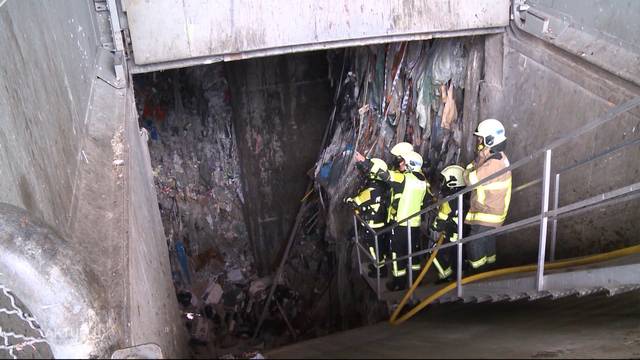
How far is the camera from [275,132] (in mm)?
7422

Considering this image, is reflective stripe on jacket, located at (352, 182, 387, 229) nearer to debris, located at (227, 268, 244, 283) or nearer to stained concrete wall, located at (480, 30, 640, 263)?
stained concrete wall, located at (480, 30, 640, 263)

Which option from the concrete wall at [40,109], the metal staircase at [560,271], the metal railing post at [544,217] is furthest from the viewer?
the metal railing post at [544,217]

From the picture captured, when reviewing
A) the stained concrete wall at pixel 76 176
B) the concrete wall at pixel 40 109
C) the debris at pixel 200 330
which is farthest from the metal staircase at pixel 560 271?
the debris at pixel 200 330

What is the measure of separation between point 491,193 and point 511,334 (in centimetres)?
137

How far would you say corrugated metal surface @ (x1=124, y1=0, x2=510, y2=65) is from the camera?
419cm

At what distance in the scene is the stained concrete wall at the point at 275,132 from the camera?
23.2ft

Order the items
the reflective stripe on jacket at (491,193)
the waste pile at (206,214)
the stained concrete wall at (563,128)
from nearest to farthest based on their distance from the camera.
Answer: the stained concrete wall at (563,128), the reflective stripe on jacket at (491,193), the waste pile at (206,214)

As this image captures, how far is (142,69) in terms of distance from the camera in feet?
14.1

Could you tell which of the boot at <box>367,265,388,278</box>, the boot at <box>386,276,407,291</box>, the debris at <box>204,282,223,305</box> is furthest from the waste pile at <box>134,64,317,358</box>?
the boot at <box>386,276,407,291</box>

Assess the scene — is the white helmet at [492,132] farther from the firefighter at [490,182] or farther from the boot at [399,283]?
the boot at [399,283]

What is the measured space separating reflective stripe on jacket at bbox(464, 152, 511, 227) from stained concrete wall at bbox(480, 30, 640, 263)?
1.74 ft

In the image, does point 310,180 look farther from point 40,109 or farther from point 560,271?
point 40,109

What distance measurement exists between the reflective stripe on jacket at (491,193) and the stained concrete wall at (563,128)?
0.53 m

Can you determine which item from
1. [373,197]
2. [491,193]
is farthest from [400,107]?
[491,193]
